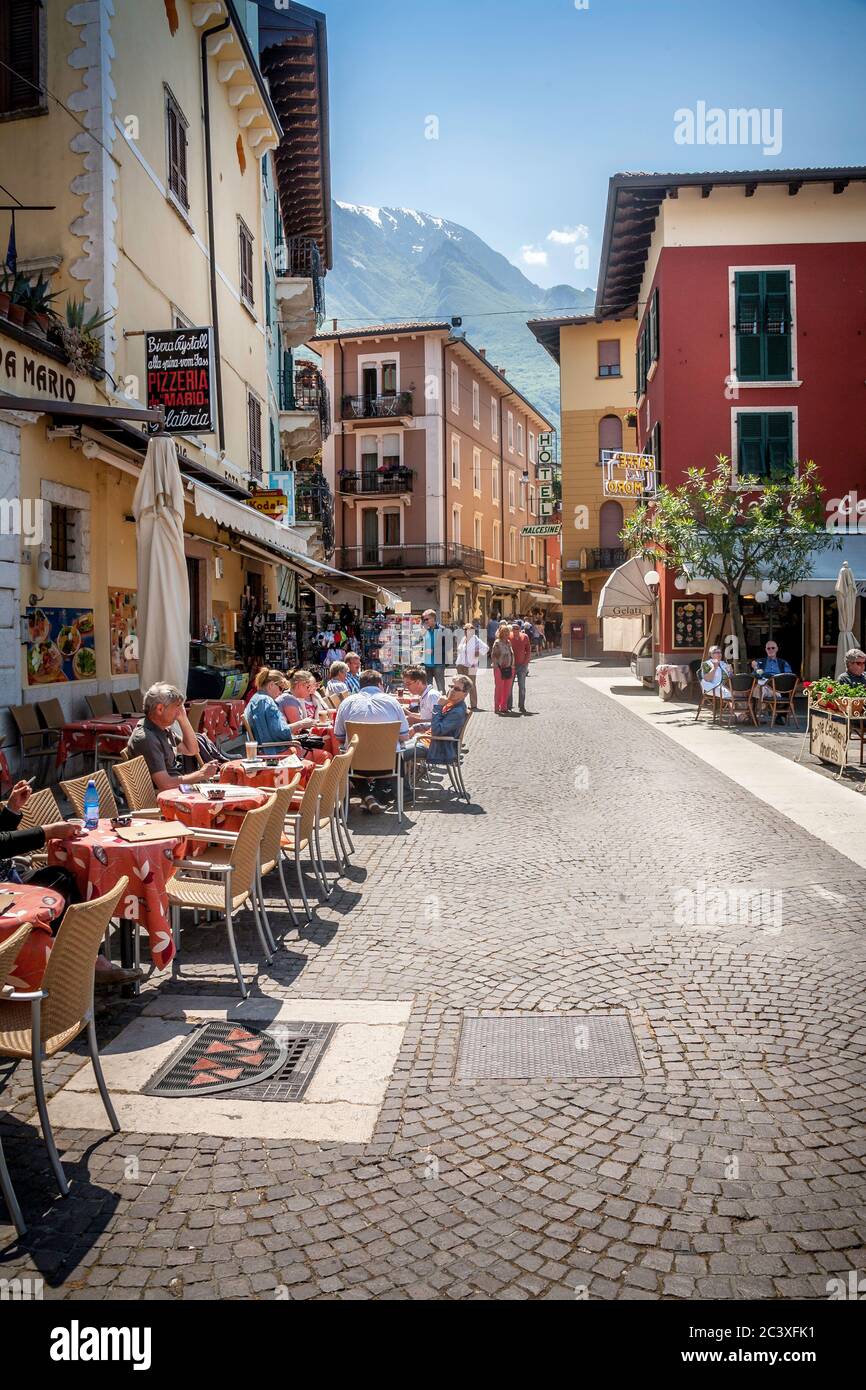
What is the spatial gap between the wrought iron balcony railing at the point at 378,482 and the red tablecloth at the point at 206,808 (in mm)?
39699

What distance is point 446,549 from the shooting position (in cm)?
4519

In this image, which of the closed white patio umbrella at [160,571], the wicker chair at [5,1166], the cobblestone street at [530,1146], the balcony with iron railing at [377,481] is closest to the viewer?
the cobblestone street at [530,1146]

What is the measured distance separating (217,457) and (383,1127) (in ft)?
50.9

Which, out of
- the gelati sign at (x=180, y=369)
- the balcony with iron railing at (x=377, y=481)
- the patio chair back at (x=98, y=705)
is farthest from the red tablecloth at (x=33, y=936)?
the balcony with iron railing at (x=377, y=481)

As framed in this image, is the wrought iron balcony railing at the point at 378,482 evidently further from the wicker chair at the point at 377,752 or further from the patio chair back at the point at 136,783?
the patio chair back at the point at 136,783

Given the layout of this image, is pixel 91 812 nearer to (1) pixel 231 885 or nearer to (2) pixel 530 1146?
(1) pixel 231 885

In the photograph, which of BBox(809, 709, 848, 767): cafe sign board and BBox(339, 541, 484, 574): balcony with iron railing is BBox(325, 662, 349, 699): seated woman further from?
BBox(339, 541, 484, 574): balcony with iron railing

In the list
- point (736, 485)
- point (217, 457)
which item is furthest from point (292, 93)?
point (736, 485)

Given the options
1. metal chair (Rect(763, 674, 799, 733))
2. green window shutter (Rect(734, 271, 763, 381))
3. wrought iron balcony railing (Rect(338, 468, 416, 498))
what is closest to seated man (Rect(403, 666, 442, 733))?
metal chair (Rect(763, 674, 799, 733))

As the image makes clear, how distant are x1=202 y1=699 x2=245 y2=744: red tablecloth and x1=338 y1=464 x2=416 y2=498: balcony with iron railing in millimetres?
32036

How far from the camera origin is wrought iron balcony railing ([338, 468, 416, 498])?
44.8 metres

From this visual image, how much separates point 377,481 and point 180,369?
108 ft

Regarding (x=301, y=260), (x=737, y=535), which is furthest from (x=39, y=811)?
(x=301, y=260)

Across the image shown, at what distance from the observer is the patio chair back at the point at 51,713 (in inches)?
398
